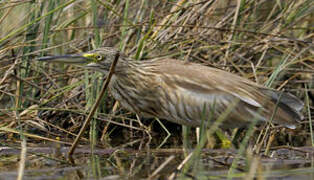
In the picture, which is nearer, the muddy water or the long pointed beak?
the muddy water

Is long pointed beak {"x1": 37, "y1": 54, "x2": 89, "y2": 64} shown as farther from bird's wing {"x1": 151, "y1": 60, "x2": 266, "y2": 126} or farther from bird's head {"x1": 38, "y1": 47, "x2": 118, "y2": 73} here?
bird's wing {"x1": 151, "y1": 60, "x2": 266, "y2": 126}

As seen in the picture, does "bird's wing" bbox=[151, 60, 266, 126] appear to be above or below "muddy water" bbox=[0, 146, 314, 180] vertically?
above

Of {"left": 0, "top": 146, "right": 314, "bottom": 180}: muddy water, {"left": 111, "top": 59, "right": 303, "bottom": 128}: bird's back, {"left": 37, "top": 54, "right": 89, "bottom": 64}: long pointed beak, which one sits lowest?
{"left": 0, "top": 146, "right": 314, "bottom": 180}: muddy water

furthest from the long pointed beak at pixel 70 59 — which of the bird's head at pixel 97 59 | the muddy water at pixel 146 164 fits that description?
the muddy water at pixel 146 164

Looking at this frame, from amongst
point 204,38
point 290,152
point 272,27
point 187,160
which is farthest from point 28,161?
point 272,27

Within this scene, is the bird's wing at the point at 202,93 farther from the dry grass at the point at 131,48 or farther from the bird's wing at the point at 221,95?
the dry grass at the point at 131,48

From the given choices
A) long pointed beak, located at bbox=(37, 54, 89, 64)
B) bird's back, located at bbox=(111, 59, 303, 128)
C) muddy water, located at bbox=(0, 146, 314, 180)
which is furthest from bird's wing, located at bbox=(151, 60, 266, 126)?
long pointed beak, located at bbox=(37, 54, 89, 64)

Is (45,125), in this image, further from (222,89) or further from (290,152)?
(290,152)

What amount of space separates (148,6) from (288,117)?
4.90ft

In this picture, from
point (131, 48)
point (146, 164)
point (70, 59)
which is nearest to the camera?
point (146, 164)

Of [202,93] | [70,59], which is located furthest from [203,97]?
[70,59]

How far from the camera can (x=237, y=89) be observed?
3465 millimetres

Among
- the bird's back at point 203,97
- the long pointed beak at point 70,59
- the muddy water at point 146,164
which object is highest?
the long pointed beak at point 70,59

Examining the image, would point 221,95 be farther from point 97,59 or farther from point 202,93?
point 97,59
